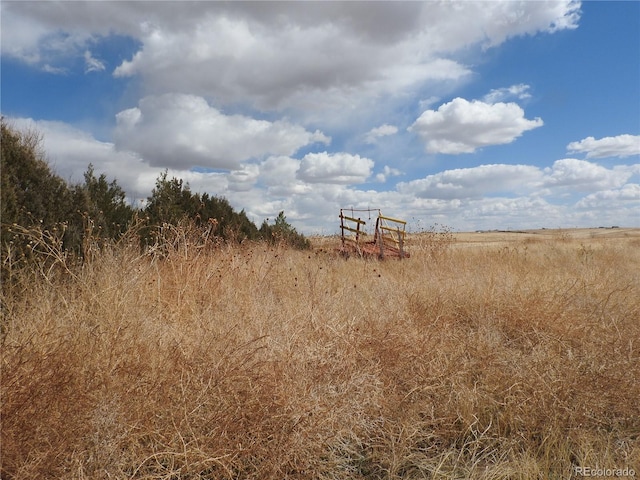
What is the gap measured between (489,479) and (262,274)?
197 inches

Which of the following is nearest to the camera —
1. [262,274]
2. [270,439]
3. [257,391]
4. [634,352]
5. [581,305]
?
[270,439]

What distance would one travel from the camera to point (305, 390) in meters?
2.94

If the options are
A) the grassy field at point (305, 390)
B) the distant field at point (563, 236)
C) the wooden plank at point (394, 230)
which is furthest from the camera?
the distant field at point (563, 236)

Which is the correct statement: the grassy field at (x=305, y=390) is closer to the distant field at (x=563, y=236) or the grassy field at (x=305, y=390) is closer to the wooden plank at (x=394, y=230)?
the wooden plank at (x=394, y=230)

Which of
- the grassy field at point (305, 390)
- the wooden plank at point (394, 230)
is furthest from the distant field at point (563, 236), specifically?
the grassy field at point (305, 390)

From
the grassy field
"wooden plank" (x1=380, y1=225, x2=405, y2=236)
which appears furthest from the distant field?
the grassy field

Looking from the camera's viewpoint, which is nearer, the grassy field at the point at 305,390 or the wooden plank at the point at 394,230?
the grassy field at the point at 305,390

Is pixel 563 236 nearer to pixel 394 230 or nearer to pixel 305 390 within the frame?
pixel 394 230

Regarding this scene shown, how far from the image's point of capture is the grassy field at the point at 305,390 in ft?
8.03

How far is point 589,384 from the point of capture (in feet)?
10.8

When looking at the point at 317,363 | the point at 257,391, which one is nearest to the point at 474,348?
the point at 317,363

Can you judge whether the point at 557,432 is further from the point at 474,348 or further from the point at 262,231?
the point at 262,231


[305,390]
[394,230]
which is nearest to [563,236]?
[394,230]

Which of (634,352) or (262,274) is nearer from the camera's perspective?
(634,352)
